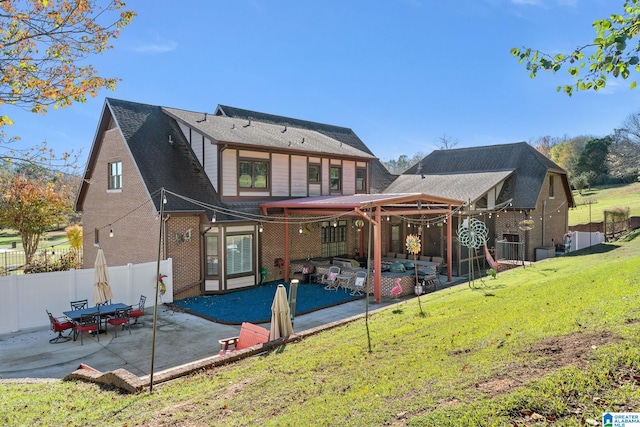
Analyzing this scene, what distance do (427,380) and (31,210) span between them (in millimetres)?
24391

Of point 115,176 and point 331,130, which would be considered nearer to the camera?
point 115,176

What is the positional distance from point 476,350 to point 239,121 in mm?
17895

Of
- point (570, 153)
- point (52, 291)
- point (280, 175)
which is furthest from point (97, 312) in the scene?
point (570, 153)

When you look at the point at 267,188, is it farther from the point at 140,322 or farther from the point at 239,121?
the point at 140,322

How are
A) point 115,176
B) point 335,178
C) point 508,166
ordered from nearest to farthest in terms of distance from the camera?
point 115,176 < point 335,178 < point 508,166

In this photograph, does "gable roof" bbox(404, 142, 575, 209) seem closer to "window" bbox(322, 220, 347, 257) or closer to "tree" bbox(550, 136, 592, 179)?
"window" bbox(322, 220, 347, 257)

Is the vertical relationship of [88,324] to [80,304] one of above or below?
below

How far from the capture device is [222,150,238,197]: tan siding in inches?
674

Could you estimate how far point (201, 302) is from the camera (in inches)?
603

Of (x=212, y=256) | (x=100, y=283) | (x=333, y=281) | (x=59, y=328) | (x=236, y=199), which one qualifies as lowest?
(x=59, y=328)

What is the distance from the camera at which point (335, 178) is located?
22.1 m

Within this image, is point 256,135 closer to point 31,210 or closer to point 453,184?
point 453,184

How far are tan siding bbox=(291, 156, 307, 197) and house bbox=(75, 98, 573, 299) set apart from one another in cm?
5

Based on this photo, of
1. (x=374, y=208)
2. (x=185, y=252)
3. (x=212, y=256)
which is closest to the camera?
(x=374, y=208)
